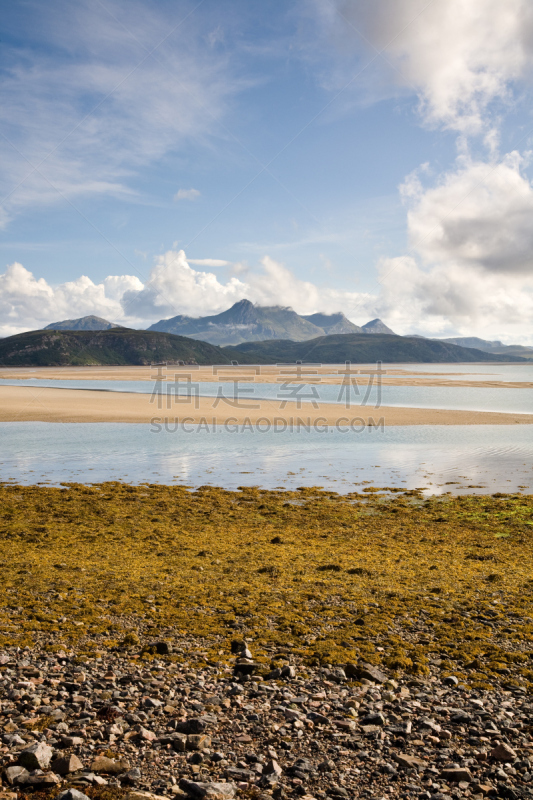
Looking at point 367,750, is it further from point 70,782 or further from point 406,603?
point 406,603

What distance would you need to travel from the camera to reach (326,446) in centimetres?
3509

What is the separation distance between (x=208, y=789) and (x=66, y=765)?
161 centimetres

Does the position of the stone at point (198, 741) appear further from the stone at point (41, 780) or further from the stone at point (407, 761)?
the stone at point (407, 761)

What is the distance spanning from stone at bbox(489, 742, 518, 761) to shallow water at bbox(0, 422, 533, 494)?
56.4 feet

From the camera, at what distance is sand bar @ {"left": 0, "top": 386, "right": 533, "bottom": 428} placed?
47.1m

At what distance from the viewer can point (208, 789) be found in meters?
5.55

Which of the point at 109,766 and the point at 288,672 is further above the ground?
the point at 109,766

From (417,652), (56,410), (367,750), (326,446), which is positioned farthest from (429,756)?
(56,410)

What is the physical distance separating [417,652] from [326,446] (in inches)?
1040

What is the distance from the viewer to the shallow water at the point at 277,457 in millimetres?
25188

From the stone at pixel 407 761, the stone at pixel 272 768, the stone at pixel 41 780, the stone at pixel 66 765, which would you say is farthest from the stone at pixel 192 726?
the stone at pixel 407 761

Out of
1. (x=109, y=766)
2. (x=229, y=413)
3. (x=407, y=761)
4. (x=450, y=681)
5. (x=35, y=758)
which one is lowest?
(x=450, y=681)

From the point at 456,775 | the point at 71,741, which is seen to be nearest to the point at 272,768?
the point at 456,775

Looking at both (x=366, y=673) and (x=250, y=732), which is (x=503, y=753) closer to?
(x=366, y=673)
